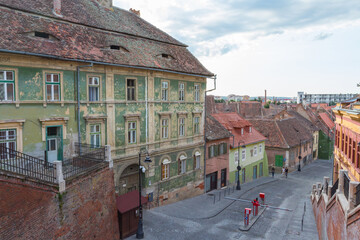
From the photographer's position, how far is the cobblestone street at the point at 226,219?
18422 mm

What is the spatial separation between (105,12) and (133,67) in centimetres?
682

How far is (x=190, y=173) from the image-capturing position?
2566 cm

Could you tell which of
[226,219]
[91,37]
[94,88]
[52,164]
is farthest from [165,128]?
[52,164]

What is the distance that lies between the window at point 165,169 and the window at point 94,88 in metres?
7.92

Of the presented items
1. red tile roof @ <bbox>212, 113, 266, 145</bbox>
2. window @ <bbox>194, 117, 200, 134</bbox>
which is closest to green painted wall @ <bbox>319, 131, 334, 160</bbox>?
red tile roof @ <bbox>212, 113, 266, 145</bbox>

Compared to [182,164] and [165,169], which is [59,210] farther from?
[182,164]

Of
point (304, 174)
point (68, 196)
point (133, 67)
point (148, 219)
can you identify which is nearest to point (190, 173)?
point (148, 219)

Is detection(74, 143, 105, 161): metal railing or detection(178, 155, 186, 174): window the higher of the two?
detection(74, 143, 105, 161): metal railing

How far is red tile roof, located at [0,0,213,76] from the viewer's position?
1503 cm

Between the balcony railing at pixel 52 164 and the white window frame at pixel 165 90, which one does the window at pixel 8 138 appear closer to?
the balcony railing at pixel 52 164

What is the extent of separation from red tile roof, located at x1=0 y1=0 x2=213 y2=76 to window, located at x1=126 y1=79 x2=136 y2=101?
1.48m

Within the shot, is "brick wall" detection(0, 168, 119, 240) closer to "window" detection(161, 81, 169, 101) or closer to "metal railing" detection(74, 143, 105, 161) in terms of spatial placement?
"metal railing" detection(74, 143, 105, 161)

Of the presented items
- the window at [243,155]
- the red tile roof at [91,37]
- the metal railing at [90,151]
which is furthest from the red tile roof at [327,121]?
the metal railing at [90,151]

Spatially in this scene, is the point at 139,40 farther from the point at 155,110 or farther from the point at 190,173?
the point at 190,173
